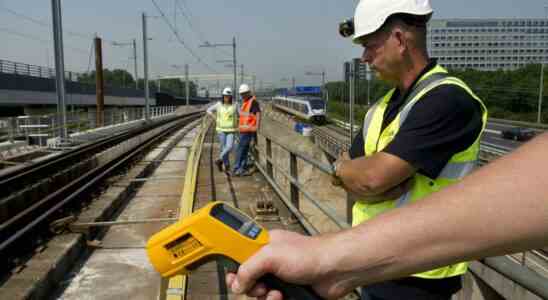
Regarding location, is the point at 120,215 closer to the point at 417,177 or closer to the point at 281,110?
the point at 417,177

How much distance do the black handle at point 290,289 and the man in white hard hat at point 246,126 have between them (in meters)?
9.67

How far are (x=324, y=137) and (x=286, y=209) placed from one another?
33247 millimetres

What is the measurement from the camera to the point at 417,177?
6.94ft

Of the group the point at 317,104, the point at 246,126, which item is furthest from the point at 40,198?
the point at 317,104

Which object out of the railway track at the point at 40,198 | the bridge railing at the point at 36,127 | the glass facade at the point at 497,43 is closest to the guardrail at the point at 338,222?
the railway track at the point at 40,198

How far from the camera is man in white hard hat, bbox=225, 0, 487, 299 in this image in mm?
1992

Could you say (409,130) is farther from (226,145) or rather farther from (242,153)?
(226,145)

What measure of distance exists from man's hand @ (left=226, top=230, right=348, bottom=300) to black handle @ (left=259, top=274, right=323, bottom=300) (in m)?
0.01

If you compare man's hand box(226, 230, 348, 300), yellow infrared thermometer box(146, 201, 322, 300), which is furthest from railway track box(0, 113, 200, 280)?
man's hand box(226, 230, 348, 300)

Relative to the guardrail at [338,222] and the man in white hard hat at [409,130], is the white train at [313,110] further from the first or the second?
the man in white hard hat at [409,130]

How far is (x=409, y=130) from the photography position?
201 centimetres

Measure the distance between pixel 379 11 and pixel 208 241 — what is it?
136 cm

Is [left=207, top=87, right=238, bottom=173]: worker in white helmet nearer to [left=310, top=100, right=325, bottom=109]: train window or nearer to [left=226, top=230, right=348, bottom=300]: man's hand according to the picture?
[left=226, top=230, right=348, bottom=300]: man's hand

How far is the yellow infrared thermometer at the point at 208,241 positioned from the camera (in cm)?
142
